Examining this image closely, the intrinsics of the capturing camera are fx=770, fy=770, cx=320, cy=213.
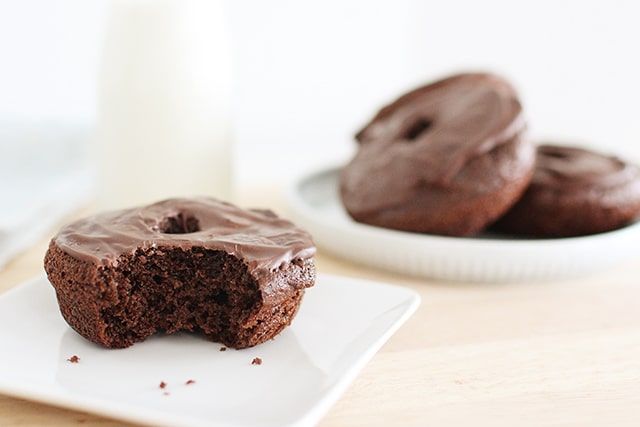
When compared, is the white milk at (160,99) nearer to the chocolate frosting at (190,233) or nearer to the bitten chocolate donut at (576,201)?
the chocolate frosting at (190,233)

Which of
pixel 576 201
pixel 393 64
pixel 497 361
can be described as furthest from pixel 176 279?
pixel 393 64

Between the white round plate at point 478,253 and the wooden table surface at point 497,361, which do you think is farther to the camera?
the white round plate at point 478,253

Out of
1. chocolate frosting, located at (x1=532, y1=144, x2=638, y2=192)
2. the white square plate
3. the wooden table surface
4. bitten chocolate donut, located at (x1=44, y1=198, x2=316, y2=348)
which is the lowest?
the wooden table surface

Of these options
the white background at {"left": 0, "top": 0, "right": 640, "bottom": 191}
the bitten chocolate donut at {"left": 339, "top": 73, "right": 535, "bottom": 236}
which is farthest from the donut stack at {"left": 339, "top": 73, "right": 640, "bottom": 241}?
Answer: the white background at {"left": 0, "top": 0, "right": 640, "bottom": 191}

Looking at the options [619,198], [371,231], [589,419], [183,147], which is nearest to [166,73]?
[183,147]

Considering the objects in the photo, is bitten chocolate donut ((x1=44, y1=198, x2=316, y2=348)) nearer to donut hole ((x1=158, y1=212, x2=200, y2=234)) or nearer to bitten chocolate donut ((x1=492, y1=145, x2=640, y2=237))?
donut hole ((x1=158, y1=212, x2=200, y2=234))

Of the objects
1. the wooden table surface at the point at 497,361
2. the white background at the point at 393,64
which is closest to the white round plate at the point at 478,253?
the wooden table surface at the point at 497,361
